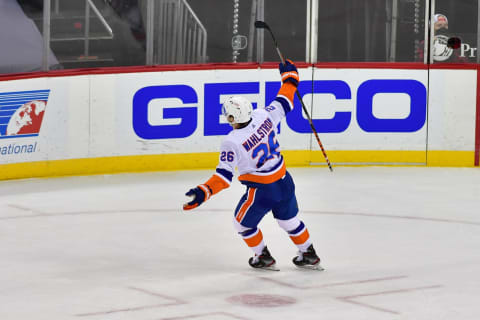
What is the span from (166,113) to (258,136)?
579cm

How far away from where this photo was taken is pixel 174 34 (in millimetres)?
→ 12344

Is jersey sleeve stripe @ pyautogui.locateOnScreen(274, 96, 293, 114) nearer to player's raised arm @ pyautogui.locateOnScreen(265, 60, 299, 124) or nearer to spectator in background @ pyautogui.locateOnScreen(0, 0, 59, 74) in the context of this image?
player's raised arm @ pyautogui.locateOnScreen(265, 60, 299, 124)

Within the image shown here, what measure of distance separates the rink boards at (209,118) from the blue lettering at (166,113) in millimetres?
12

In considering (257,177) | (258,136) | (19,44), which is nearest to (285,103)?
(258,136)

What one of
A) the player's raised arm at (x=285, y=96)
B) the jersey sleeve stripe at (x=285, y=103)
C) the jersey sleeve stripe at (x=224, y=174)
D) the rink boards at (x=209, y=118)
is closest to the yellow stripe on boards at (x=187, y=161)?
the rink boards at (x=209, y=118)

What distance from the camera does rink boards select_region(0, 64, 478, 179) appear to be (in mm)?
11477

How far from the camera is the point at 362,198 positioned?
1007 centimetres

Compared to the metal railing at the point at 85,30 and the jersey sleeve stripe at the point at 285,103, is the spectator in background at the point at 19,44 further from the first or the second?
the jersey sleeve stripe at the point at 285,103

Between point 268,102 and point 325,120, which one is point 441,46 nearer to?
point 325,120

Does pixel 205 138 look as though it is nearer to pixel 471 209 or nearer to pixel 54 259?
pixel 471 209

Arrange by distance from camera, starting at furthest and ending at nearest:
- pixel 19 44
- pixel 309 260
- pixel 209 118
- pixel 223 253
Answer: pixel 209 118, pixel 19 44, pixel 223 253, pixel 309 260

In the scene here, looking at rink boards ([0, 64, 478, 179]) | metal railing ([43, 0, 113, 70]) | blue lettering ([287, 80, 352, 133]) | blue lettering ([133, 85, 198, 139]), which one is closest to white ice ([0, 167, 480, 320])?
rink boards ([0, 64, 478, 179])

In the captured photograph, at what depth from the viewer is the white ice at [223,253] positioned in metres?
5.50

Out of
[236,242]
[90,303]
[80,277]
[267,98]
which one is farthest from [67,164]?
[90,303]
